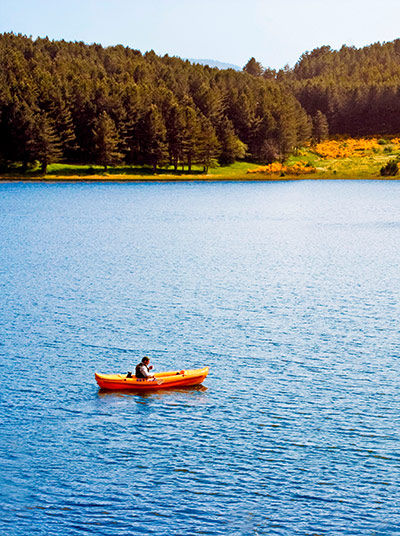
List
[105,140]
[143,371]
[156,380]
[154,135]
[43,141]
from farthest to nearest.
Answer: [154,135] < [105,140] < [43,141] < [156,380] < [143,371]

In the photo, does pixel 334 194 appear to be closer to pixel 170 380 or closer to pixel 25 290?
pixel 25 290

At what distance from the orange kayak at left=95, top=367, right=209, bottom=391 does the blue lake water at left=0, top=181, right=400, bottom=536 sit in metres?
0.59

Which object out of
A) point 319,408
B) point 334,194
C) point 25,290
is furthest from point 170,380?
point 334,194

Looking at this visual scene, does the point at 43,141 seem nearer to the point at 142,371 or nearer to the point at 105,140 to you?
the point at 105,140

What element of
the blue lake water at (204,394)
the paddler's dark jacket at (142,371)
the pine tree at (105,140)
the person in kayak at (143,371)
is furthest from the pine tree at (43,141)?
the paddler's dark jacket at (142,371)

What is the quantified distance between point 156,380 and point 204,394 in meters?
2.93

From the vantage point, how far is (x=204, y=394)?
39062mm

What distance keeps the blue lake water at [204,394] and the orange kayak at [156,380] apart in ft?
1.94

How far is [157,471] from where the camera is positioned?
2994 centimetres

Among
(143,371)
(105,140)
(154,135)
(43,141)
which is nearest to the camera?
(143,371)

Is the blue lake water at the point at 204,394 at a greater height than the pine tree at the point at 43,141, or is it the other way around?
the pine tree at the point at 43,141

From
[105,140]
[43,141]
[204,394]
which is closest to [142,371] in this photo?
[204,394]

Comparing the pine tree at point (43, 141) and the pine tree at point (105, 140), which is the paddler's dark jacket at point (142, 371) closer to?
the pine tree at point (43, 141)

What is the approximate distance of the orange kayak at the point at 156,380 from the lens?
38688 mm
